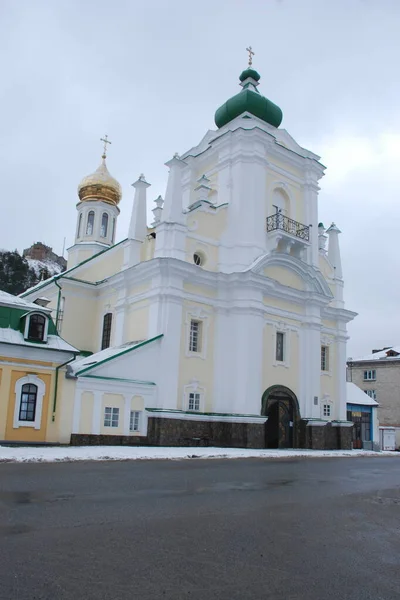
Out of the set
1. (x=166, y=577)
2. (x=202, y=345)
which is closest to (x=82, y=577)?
(x=166, y=577)

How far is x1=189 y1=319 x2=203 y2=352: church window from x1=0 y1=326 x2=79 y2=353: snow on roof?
6491 mm

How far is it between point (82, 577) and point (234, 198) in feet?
77.1

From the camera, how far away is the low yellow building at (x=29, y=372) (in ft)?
57.6

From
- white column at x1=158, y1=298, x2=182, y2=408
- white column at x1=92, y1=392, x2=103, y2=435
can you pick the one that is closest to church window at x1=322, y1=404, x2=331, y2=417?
white column at x1=158, y1=298, x2=182, y2=408

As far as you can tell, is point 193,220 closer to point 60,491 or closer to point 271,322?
point 271,322

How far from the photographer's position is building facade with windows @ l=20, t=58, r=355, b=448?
21.8 metres

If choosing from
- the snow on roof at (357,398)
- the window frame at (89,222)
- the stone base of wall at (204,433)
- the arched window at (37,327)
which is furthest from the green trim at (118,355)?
the window frame at (89,222)

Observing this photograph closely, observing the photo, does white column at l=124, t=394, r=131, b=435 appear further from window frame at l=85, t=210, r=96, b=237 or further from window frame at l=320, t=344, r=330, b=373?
window frame at l=85, t=210, r=96, b=237

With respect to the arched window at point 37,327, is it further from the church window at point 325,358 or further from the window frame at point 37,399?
the church window at point 325,358

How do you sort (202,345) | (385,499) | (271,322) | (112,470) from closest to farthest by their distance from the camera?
(385,499)
(112,470)
(202,345)
(271,322)

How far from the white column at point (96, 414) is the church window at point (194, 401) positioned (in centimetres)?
479

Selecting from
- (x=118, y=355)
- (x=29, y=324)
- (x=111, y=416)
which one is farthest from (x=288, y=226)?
(x=29, y=324)

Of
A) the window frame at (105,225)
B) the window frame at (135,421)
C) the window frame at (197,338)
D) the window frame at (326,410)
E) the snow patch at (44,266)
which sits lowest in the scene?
the window frame at (135,421)

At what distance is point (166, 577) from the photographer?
14.5 ft
